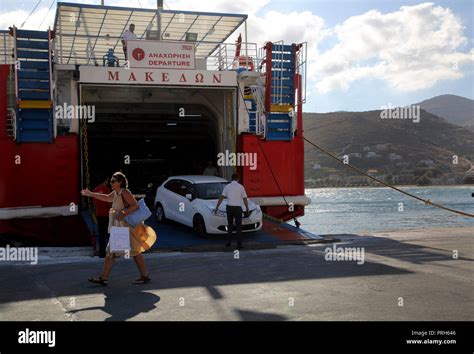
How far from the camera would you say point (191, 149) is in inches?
1118

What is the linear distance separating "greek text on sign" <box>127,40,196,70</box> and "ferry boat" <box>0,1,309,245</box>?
0.03 metres

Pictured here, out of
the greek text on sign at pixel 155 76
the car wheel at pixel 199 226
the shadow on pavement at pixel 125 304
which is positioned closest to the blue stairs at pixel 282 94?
the greek text on sign at pixel 155 76

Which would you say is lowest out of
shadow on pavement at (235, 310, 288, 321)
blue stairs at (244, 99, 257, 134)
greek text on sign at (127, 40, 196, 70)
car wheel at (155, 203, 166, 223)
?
shadow on pavement at (235, 310, 288, 321)

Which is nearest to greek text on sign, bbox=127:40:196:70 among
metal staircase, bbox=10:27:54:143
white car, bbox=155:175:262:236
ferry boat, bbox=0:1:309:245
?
ferry boat, bbox=0:1:309:245

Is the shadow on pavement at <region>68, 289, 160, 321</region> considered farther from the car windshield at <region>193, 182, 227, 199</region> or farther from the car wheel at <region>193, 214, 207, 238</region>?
the car windshield at <region>193, 182, 227, 199</region>

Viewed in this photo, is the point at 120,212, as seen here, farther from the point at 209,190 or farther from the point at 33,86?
the point at 33,86

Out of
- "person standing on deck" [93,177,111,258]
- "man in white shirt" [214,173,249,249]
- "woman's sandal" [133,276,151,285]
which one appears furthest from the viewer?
"man in white shirt" [214,173,249,249]

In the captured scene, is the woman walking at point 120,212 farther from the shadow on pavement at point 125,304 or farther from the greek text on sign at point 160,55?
the greek text on sign at point 160,55

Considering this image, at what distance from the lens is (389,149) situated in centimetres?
11675

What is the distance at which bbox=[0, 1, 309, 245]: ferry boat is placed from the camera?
14.3 metres

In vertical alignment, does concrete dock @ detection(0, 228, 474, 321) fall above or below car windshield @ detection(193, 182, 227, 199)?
below

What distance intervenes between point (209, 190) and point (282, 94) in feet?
14.4

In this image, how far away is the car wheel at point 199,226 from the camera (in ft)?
40.8

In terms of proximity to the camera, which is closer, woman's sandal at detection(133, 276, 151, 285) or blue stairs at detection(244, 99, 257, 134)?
woman's sandal at detection(133, 276, 151, 285)
